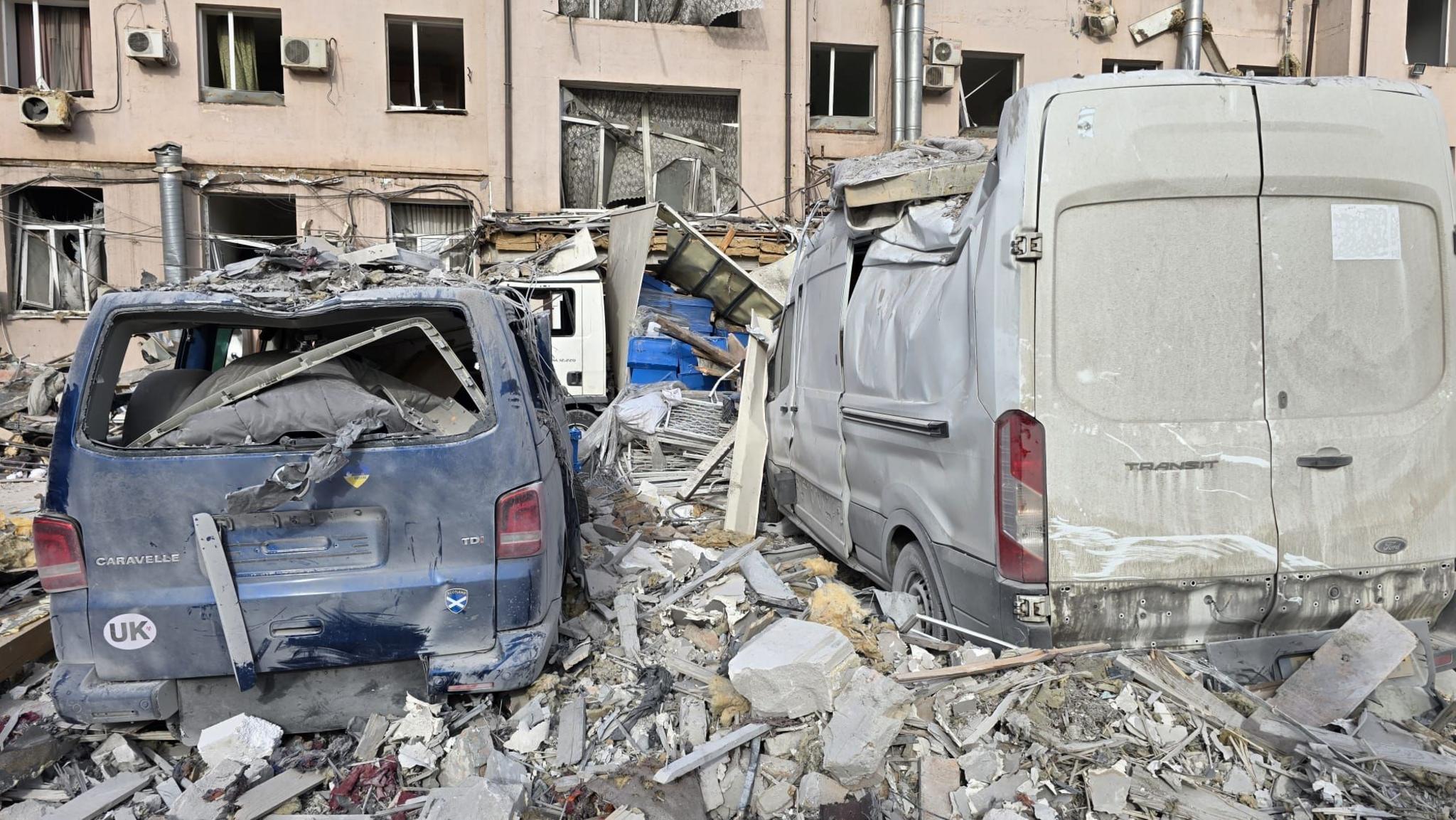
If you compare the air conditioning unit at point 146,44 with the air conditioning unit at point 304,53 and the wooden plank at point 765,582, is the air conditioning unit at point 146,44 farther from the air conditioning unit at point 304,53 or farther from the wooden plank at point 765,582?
the wooden plank at point 765,582

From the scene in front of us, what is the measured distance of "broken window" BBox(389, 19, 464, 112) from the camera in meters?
15.0

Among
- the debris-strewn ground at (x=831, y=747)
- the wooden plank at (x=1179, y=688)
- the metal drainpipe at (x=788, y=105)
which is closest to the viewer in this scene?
the debris-strewn ground at (x=831, y=747)

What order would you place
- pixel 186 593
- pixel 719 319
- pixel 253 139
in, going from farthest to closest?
1. pixel 253 139
2. pixel 719 319
3. pixel 186 593

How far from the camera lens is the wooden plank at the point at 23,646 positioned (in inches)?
163

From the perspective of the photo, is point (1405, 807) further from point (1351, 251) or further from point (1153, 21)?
A: point (1153, 21)

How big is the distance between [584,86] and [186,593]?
44.2ft

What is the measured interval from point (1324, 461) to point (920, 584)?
1.69 metres

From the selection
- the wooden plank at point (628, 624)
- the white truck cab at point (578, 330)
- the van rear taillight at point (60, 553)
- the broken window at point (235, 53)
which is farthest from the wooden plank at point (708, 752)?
the broken window at point (235, 53)

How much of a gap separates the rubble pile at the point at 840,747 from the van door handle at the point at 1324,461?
0.59m

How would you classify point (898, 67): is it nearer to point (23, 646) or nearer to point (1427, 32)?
point (1427, 32)

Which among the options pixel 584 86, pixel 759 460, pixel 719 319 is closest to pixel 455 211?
pixel 584 86

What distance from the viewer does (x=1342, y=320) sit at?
10.6ft

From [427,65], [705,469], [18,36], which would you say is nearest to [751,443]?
[705,469]

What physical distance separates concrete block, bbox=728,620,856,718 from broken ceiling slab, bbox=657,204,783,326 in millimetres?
8794
